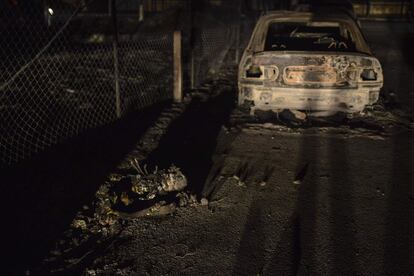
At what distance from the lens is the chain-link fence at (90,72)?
557 centimetres

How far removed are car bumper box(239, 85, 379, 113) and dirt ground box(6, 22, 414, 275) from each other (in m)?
0.27

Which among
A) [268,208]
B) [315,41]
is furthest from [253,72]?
[268,208]

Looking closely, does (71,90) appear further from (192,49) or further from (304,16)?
(304,16)

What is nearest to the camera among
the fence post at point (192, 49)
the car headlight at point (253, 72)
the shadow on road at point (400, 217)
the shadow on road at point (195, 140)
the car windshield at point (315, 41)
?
the shadow on road at point (400, 217)

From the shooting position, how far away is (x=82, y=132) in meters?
5.68

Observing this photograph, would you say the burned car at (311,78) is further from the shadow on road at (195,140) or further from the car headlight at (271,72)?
the shadow on road at (195,140)

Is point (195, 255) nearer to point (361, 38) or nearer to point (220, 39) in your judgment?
point (361, 38)

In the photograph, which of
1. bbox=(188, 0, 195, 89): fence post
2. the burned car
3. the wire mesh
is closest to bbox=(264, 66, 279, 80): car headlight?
the burned car

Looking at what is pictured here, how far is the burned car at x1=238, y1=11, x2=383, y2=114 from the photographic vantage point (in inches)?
220

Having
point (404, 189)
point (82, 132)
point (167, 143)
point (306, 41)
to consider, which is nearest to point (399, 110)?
point (306, 41)

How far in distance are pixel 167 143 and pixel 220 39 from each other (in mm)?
8832

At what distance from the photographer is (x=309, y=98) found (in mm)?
5785

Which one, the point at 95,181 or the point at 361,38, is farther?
the point at 361,38

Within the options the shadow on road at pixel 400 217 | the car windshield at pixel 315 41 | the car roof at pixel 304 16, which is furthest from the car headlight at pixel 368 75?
the shadow on road at pixel 400 217
